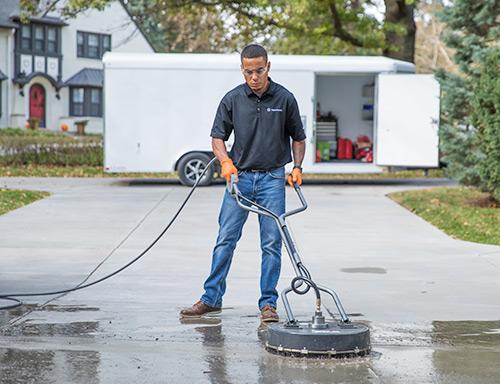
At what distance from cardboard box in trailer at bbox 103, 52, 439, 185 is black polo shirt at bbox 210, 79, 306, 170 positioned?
15.3m

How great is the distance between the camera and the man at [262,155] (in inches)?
306

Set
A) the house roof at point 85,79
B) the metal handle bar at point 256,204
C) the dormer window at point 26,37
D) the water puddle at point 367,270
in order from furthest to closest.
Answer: the house roof at point 85,79
the dormer window at point 26,37
the water puddle at point 367,270
the metal handle bar at point 256,204

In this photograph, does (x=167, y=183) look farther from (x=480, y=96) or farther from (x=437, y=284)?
(x=437, y=284)

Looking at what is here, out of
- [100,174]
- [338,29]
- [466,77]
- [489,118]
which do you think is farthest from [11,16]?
[489,118]

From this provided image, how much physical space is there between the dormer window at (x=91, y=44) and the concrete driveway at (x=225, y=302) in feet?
126

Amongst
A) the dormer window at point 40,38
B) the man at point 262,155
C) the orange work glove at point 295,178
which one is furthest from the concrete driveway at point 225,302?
the dormer window at point 40,38

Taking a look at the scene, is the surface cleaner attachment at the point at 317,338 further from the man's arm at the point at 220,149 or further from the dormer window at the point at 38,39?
the dormer window at the point at 38,39

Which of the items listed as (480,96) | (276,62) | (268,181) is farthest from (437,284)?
(276,62)

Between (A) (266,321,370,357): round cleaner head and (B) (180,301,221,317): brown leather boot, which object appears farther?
(B) (180,301,221,317): brown leather boot

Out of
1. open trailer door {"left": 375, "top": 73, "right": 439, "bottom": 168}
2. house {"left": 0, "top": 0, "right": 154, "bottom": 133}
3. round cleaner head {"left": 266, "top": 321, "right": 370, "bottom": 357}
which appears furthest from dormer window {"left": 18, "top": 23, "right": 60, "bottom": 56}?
round cleaner head {"left": 266, "top": 321, "right": 370, "bottom": 357}

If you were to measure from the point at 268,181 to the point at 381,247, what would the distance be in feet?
18.2

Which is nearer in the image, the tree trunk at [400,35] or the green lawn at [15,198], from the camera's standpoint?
the green lawn at [15,198]

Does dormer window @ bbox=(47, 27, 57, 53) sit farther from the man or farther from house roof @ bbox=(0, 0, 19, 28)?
the man

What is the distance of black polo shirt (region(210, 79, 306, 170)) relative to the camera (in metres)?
7.78
